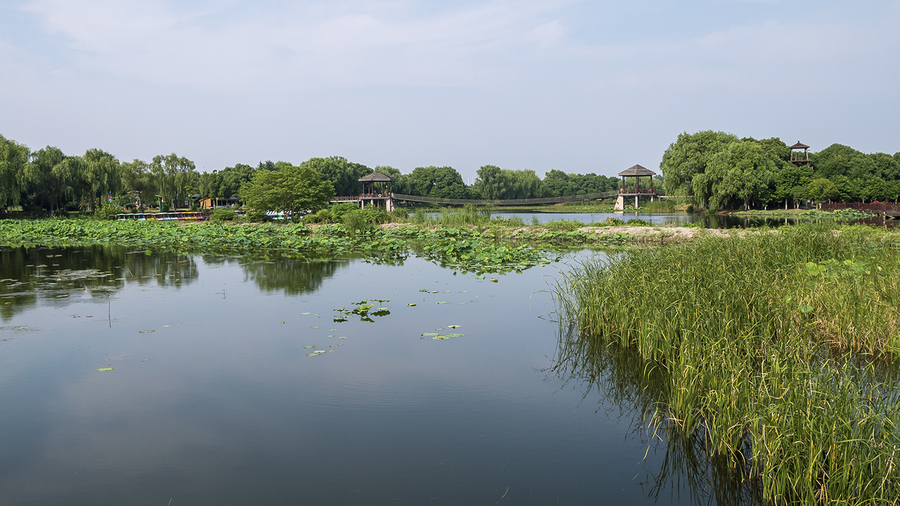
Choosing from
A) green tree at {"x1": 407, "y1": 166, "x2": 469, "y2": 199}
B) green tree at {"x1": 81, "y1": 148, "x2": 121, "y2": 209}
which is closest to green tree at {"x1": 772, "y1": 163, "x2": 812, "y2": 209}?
green tree at {"x1": 407, "y1": 166, "x2": 469, "y2": 199}

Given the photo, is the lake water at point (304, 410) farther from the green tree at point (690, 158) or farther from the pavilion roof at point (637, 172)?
the pavilion roof at point (637, 172)

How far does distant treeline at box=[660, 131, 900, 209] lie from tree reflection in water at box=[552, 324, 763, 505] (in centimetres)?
4328

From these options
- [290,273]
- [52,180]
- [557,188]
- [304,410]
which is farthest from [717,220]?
[557,188]

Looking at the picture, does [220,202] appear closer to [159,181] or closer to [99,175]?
[159,181]

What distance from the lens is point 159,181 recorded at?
55938 millimetres

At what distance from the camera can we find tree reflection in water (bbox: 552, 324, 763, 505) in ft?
13.4

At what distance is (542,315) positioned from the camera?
9680mm

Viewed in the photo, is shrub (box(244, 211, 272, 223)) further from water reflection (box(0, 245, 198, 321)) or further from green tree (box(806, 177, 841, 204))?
green tree (box(806, 177, 841, 204))

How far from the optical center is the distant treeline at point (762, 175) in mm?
46281

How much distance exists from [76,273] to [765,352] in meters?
15.5

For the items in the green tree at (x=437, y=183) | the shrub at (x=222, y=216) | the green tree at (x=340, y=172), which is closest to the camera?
the shrub at (x=222, y=216)

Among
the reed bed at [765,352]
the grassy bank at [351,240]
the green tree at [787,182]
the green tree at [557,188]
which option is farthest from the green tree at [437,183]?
the reed bed at [765,352]

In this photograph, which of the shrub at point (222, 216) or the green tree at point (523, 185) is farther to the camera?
the green tree at point (523, 185)

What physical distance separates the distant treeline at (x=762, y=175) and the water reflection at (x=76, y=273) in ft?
139
